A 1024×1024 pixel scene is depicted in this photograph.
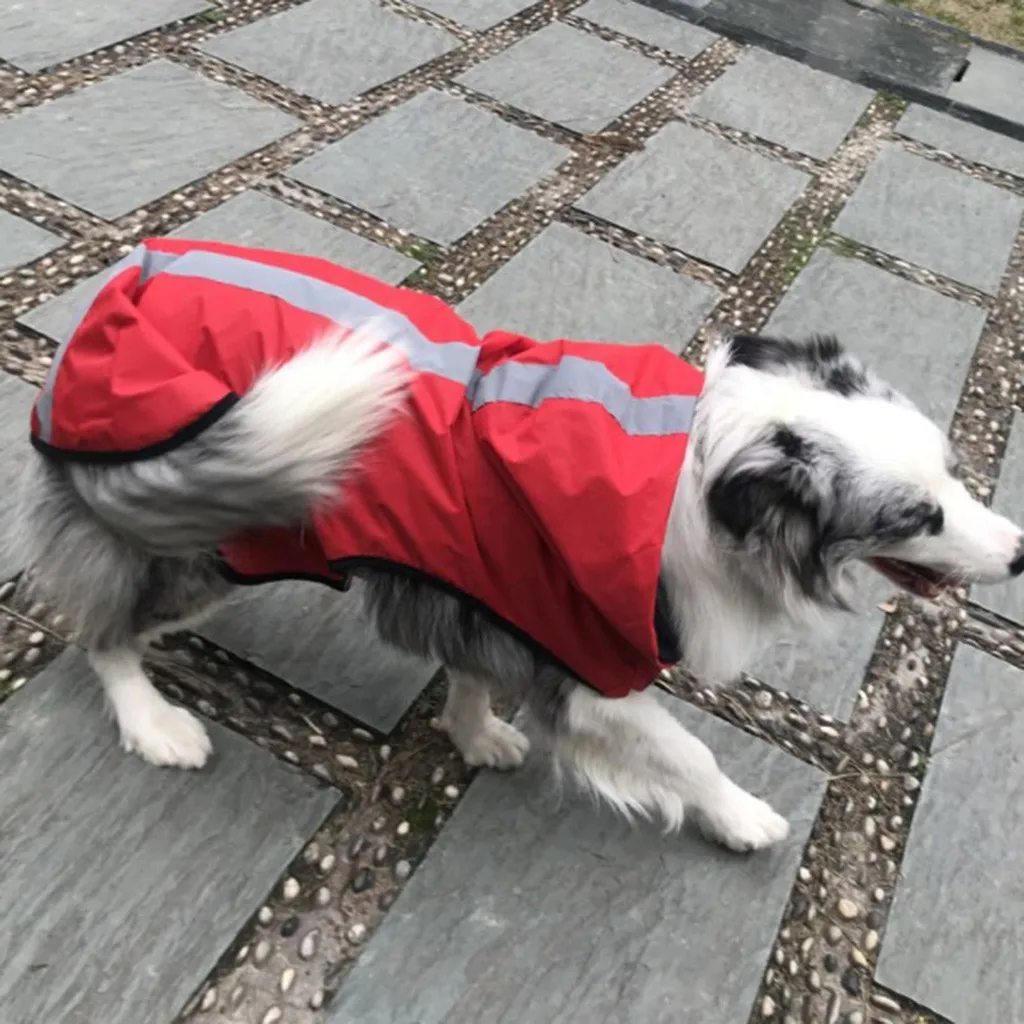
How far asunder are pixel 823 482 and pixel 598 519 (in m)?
0.38

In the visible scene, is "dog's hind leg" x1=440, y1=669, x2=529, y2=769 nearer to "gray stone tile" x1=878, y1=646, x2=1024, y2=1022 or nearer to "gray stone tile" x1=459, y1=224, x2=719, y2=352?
"gray stone tile" x1=878, y1=646, x2=1024, y2=1022

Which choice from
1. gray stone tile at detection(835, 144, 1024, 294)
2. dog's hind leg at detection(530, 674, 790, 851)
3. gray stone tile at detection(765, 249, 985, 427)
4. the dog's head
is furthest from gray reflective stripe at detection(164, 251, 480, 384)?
gray stone tile at detection(835, 144, 1024, 294)

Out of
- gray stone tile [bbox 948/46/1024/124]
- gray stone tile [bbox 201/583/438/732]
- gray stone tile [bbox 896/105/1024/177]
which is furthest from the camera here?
gray stone tile [bbox 948/46/1024/124]

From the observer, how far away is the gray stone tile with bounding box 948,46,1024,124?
5.16 m

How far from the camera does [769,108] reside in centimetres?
471

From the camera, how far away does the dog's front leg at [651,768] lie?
1959mm

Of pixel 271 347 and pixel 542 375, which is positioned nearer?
pixel 271 347

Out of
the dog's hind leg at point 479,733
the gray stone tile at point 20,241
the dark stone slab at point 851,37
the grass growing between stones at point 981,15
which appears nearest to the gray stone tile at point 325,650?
the dog's hind leg at point 479,733

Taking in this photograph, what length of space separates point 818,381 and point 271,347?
3.09 feet

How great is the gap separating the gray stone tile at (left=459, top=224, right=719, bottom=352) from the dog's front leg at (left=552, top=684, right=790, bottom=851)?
1.59 m

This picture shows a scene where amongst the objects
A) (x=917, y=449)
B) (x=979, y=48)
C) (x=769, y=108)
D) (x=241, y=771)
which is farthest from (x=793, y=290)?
(x=979, y=48)

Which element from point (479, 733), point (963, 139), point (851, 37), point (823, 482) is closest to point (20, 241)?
point (479, 733)

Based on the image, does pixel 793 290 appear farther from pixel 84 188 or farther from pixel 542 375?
pixel 84 188

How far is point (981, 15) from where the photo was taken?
6418mm
